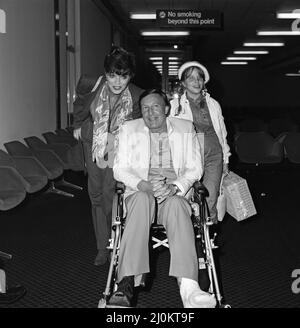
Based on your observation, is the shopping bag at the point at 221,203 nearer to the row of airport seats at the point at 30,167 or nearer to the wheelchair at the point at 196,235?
the wheelchair at the point at 196,235

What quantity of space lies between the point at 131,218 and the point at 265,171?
6.72m

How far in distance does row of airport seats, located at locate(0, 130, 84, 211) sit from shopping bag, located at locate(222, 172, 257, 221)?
1.66 m

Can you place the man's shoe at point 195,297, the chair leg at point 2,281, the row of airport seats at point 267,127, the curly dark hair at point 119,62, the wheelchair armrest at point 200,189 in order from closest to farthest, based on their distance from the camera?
the man's shoe at point 195,297 → the wheelchair armrest at point 200,189 → the chair leg at point 2,281 → the curly dark hair at point 119,62 → the row of airport seats at point 267,127

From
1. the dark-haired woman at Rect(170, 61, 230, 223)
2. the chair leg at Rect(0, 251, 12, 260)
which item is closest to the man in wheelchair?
the dark-haired woman at Rect(170, 61, 230, 223)

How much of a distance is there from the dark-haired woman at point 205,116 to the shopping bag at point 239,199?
3.7 inches

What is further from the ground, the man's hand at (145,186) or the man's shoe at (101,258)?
the man's hand at (145,186)

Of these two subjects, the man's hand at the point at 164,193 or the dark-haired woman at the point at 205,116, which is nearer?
the man's hand at the point at 164,193

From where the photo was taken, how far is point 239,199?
3.74 metres

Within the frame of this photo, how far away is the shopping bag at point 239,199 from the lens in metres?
3.74

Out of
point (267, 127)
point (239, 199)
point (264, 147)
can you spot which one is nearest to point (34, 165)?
point (239, 199)

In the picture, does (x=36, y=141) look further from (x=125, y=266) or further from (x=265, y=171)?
(x=265, y=171)

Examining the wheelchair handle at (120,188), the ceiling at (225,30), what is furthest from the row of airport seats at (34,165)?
the ceiling at (225,30)

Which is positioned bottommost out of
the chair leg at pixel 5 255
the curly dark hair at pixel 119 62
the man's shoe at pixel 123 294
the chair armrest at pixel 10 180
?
the chair leg at pixel 5 255

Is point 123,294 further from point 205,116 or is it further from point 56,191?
point 56,191
